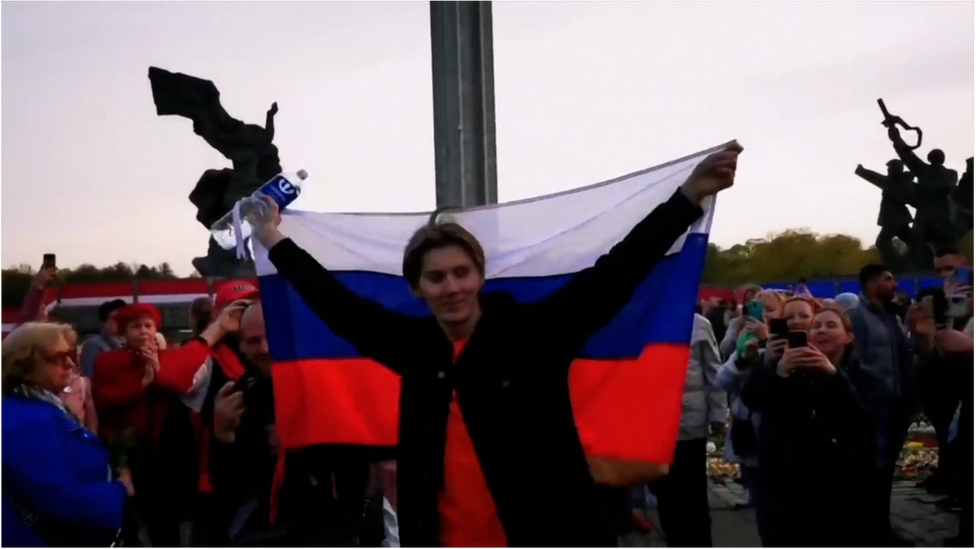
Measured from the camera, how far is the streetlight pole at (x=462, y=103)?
4.18 metres

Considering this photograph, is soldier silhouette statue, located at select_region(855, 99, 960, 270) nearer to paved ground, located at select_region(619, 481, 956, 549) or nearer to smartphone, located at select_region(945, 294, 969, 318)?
paved ground, located at select_region(619, 481, 956, 549)

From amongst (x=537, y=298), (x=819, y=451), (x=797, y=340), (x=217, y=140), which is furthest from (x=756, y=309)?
(x=537, y=298)

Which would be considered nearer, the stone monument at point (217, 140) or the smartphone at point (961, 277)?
the smartphone at point (961, 277)

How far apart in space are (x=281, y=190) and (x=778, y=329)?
2.57 metres

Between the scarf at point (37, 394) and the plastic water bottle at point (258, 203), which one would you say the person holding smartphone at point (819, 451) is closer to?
the plastic water bottle at point (258, 203)

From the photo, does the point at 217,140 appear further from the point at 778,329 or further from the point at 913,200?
the point at 913,200

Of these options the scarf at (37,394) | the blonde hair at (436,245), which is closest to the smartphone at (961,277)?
the blonde hair at (436,245)

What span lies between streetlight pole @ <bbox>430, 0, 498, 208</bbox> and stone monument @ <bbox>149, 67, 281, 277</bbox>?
1423 mm

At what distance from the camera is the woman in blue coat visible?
4238 mm

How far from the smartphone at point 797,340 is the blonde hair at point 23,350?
10.1 feet

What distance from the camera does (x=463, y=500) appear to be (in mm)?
3045

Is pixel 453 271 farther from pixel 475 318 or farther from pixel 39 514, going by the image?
pixel 39 514

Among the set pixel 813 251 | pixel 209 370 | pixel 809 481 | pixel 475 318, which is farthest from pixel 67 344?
pixel 813 251

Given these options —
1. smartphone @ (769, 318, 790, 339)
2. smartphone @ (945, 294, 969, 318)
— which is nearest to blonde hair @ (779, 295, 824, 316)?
smartphone @ (769, 318, 790, 339)
